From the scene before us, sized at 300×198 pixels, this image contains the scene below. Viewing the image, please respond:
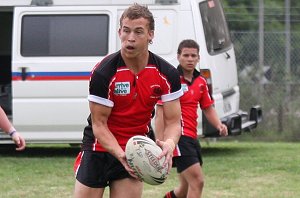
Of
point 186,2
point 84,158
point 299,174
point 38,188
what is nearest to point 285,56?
point 186,2

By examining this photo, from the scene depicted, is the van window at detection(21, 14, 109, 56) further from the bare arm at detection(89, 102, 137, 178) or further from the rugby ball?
the rugby ball

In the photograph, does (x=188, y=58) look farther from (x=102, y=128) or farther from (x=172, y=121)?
(x=102, y=128)

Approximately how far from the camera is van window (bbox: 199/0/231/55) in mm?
13461

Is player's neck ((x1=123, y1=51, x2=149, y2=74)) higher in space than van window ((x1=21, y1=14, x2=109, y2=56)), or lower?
higher

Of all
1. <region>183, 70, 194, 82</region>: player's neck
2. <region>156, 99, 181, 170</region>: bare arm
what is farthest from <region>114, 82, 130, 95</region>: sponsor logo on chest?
<region>183, 70, 194, 82</region>: player's neck

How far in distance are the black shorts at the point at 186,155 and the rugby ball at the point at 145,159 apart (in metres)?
2.91

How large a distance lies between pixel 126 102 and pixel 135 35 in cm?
50

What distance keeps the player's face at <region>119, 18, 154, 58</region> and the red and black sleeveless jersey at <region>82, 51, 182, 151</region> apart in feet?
0.58

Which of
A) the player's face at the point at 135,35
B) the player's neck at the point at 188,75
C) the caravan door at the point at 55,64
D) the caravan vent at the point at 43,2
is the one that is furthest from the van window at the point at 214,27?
the player's face at the point at 135,35

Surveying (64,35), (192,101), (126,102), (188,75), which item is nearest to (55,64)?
(64,35)

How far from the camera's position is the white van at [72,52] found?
13.2m

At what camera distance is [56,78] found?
13305mm

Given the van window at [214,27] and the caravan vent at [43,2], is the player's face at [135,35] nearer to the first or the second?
the van window at [214,27]

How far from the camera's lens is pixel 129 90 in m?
6.07
